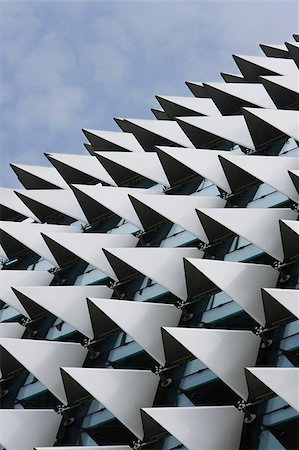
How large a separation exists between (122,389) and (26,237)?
37.1 ft

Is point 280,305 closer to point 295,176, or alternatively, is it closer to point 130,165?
point 295,176

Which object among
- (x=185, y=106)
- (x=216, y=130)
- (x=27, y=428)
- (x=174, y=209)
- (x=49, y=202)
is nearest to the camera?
(x=27, y=428)

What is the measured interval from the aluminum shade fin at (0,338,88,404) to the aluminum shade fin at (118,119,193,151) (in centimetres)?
1247

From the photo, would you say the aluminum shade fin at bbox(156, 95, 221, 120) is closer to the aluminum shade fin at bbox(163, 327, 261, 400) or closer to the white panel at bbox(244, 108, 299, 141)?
the white panel at bbox(244, 108, 299, 141)

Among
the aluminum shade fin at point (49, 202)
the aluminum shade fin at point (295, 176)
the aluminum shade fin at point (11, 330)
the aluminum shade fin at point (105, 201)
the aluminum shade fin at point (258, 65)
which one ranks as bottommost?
the aluminum shade fin at point (11, 330)

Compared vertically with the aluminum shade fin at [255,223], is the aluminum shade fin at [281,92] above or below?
above

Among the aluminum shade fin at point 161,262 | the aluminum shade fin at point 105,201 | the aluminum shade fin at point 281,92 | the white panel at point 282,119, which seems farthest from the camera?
the aluminum shade fin at point 281,92

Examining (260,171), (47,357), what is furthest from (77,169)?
(47,357)

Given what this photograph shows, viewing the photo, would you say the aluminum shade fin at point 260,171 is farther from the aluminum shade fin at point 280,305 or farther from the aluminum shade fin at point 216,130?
the aluminum shade fin at point 280,305

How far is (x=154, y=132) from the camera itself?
117ft

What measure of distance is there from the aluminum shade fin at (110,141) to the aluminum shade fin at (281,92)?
7.07m

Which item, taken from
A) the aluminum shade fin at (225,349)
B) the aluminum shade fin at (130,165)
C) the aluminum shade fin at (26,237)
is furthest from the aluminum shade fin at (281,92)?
the aluminum shade fin at (225,349)

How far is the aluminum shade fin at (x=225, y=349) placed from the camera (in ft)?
63.6

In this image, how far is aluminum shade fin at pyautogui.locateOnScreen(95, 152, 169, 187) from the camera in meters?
31.9
